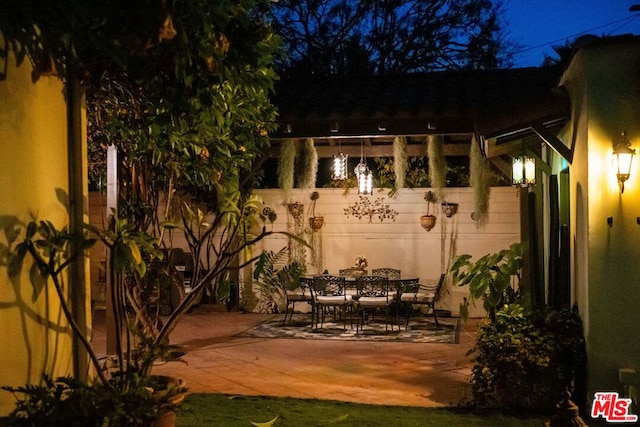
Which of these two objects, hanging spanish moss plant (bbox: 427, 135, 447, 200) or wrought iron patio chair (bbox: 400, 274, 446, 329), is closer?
wrought iron patio chair (bbox: 400, 274, 446, 329)

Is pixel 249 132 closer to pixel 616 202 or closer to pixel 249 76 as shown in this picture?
pixel 249 76

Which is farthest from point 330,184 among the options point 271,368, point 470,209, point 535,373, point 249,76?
point 249,76

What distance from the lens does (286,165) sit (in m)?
12.1

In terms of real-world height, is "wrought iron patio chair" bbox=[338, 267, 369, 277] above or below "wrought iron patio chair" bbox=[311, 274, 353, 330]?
above

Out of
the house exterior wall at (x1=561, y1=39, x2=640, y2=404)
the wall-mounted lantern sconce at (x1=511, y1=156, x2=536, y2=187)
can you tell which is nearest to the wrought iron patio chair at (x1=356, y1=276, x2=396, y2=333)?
the wall-mounted lantern sconce at (x1=511, y1=156, x2=536, y2=187)

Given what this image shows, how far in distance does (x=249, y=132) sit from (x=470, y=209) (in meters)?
7.09

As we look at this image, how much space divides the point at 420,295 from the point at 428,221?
4.84 feet

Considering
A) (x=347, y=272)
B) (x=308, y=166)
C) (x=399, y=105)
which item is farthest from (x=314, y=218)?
(x=399, y=105)

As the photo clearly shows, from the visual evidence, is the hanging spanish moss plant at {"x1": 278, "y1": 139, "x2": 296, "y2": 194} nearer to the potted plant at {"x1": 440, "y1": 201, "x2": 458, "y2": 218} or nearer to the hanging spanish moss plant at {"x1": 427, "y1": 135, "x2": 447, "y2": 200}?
the hanging spanish moss plant at {"x1": 427, "y1": 135, "x2": 447, "y2": 200}

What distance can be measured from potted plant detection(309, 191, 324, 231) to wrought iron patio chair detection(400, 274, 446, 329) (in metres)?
2.20

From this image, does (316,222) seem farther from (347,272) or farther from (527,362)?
(527,362)

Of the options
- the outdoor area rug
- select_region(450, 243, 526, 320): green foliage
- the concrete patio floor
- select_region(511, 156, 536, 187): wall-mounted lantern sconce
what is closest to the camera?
select_region(450, 243, 526, 320): green foliage

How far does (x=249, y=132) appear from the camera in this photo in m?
5.80

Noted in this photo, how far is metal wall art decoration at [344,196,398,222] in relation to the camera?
40.5ft
